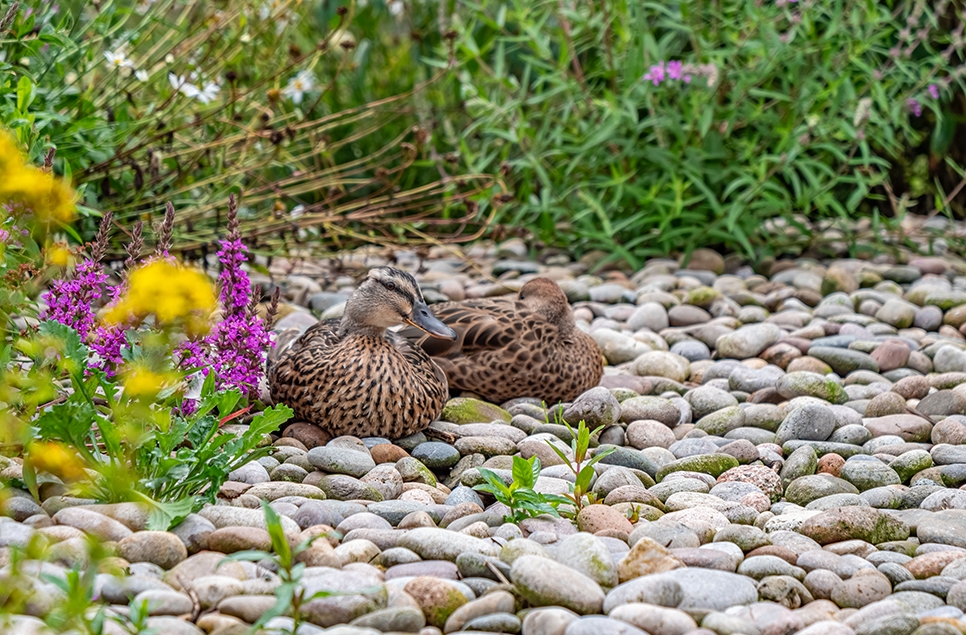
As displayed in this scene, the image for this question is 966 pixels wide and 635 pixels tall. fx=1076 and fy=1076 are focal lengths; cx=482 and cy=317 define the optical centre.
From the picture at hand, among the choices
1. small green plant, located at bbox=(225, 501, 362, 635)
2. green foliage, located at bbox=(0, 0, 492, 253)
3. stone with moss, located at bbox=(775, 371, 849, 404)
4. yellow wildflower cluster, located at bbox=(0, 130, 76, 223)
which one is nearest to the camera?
small green plant, located at bbox=(225, 501, 362, 635)

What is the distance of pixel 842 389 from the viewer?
14.4 feet

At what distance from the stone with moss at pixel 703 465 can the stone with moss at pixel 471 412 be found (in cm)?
79

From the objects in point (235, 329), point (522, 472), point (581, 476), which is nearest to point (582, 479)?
point (581, 476)

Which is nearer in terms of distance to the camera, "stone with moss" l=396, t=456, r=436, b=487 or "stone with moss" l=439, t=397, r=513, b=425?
"stone with moss" l=396, t=456, r=436, b=487

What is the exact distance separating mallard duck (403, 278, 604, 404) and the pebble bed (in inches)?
4.5

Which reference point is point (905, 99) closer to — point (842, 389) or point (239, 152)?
point (842, 389)

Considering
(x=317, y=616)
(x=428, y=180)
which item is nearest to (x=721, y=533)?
(x=317, y=616)

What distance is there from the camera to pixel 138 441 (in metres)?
2.72

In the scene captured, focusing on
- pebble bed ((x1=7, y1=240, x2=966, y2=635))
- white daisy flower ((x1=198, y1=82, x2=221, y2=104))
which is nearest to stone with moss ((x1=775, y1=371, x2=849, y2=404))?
pebble bed ((x1=7, y1=240, x2=966, y2=635))

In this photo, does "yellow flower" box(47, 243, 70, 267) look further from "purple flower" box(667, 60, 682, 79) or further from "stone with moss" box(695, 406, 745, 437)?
"purple flower" box(667, 60, 682, 79)

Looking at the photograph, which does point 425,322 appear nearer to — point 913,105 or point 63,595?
point 63,595

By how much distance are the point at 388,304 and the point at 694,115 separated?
2.79 metres

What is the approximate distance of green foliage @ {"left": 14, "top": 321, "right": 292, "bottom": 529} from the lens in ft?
8.81

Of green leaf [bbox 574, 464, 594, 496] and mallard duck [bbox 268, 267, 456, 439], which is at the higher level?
mallard duck [bbox 268, 267, 456, 439]
